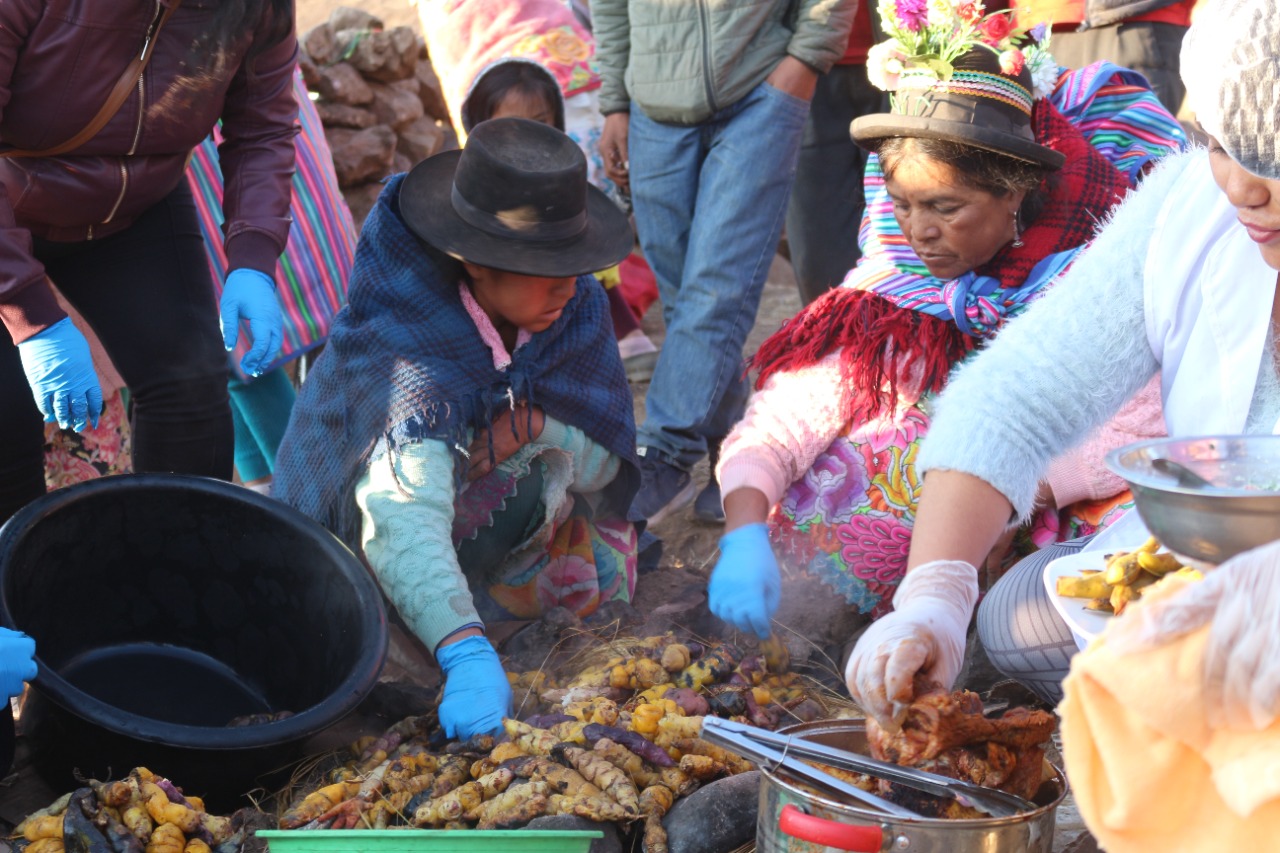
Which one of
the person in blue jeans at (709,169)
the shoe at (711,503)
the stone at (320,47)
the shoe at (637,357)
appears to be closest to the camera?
the person in blue jeans at (709,169)

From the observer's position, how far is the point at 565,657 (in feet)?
10.3

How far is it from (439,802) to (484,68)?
3.78 meters

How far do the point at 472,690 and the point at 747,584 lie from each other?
612mm

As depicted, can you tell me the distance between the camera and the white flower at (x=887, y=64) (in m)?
3.07

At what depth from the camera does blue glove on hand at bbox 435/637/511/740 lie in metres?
2.61

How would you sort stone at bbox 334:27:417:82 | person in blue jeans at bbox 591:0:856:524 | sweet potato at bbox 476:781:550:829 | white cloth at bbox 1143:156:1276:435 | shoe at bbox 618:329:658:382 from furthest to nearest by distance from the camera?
stone at bbox 334:27:417:82, shoe at bbox 618:329:658:382, person in blue jeans at bbox 591:0:856:524, sweet potato at bbox 476:781:550:829, white cloth at bbox 1143:156:1276:435

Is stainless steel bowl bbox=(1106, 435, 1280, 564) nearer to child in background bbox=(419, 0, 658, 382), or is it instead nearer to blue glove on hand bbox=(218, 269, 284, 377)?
blue glove on hand bbox=(218, 269, 284, 377)

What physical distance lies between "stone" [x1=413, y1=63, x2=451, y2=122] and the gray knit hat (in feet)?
21.5

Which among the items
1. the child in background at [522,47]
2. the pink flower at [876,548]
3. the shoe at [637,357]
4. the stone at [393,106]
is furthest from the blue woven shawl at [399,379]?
the stone at [393,106]

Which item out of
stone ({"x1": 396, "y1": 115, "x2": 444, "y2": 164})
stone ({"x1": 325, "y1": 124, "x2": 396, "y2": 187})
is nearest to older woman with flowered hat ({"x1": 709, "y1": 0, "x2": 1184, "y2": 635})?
stone ({"x1": 325, "y1": 124, "x2": 396, "y2": 187})

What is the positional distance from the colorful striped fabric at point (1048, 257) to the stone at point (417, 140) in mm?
4795

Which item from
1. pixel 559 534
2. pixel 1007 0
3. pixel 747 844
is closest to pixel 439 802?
pixel 747 844

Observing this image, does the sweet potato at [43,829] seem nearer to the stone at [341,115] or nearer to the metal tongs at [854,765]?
the metal tongs at [854,765]

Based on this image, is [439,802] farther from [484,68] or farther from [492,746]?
[484,68]
